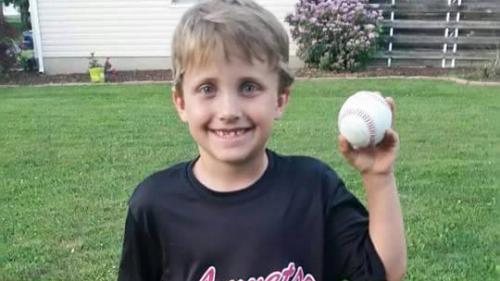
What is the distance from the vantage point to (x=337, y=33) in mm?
12070

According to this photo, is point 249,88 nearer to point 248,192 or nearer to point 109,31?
point 248,192

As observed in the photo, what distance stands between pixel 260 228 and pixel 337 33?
34.9ft

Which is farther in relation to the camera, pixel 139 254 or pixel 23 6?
pixel 23 6

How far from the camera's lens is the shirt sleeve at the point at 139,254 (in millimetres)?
1803

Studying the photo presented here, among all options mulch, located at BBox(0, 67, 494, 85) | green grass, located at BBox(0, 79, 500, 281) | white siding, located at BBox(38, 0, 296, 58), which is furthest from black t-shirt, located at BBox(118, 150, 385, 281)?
white siding, located at BBox(38, 0, 296, 58)

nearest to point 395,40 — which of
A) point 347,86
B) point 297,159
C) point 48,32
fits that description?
point 347,86

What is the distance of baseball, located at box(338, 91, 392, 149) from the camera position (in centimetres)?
159

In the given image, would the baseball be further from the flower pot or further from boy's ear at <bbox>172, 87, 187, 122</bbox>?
the flower pot

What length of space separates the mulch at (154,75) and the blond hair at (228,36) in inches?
395

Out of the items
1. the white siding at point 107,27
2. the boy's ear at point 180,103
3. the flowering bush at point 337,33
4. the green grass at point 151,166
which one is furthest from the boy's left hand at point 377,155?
the white siding at point 107,27

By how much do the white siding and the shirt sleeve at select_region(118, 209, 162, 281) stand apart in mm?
11922

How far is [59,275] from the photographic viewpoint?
152 inches

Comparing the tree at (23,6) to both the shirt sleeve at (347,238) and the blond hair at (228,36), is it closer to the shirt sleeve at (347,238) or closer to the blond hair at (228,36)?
the blond hair at (228,36)

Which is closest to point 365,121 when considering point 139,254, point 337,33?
point 139,254
